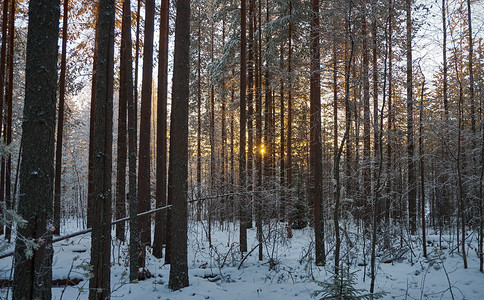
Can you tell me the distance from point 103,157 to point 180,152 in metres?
2.09

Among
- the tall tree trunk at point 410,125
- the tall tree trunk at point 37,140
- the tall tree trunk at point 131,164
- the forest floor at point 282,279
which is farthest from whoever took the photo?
the tall tree trunk at point 410,125

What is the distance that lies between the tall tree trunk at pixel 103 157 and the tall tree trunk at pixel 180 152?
1886 mm

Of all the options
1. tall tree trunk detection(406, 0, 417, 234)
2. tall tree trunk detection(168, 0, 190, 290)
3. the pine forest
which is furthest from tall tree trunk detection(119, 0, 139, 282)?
tall tree trunk detection(406, 0, 417, 234)

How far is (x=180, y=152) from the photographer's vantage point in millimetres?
6184

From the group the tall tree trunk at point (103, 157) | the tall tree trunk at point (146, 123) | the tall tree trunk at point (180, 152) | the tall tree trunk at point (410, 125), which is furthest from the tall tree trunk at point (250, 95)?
the tall tree trunk at point (103, 157)

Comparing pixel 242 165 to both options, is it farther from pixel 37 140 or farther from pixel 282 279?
pixel 37 140

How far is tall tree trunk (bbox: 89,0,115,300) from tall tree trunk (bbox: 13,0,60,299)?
86 cm

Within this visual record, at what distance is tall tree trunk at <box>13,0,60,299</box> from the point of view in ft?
10.5

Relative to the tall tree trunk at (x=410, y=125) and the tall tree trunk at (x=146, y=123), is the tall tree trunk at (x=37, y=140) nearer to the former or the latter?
the tall tree trunk at (x=146, y=123)

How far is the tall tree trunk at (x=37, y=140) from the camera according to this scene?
319 centimetres

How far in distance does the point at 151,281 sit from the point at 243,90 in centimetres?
667

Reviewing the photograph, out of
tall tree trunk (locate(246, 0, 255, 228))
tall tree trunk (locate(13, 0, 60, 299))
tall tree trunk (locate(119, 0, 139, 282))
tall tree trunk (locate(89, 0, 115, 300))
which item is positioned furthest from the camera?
tall tree trunk (locate(246, 0, 255, 228))

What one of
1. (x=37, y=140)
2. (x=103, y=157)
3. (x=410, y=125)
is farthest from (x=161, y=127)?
(x=410, y=125)

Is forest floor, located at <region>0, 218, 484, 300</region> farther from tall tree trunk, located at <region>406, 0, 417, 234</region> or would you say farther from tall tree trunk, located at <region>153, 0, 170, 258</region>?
tall tree trunk, located at <region>406, 0, 417, 234</region>
